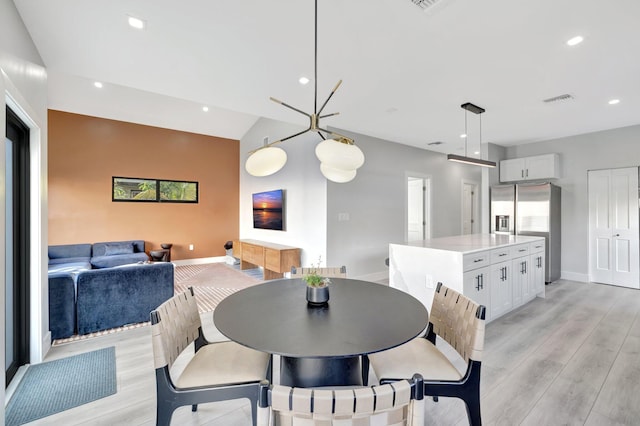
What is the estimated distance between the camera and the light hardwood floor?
1.82m

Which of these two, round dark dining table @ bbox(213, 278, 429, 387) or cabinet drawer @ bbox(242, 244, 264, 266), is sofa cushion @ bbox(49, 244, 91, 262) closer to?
cabinet drawer @ bbox(242, 244, 264, 266)

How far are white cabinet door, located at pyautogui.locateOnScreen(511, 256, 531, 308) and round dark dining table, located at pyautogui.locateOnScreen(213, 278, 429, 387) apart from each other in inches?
106

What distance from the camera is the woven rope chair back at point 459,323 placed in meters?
1.39

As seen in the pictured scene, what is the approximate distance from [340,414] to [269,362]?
964 mm

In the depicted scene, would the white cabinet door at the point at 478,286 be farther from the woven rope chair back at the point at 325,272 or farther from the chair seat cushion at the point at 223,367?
the chair seat cushion at the point at 223,367

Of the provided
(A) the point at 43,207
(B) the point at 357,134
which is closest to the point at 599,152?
(B) the point at 357,134

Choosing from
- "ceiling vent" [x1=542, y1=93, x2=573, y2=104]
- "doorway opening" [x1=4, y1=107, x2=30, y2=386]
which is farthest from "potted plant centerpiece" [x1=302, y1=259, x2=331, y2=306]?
"ceiling vent" [x1=542, y1=93, x2=573, y2=104]

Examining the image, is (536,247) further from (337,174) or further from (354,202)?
(337,174)

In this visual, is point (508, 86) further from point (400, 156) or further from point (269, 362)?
point (269, 362)

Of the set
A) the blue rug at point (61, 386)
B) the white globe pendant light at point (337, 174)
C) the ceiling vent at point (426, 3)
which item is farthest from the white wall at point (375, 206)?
the blue rug at point (61, 386)

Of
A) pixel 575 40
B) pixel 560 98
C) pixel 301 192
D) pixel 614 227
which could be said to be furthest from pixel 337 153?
pixel 614 227

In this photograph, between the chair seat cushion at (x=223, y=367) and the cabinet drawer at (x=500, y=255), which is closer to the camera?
the chair seat cushion at (x=223, y=367)

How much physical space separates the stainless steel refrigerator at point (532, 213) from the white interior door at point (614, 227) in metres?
0.50

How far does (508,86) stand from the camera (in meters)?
3.24
